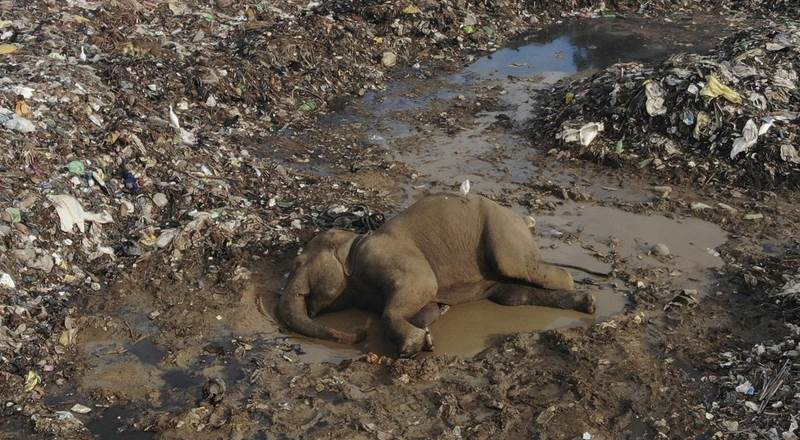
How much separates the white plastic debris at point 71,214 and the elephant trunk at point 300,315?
1917mm

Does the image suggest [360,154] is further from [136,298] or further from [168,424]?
[168,424]

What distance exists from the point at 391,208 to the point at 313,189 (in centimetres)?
84

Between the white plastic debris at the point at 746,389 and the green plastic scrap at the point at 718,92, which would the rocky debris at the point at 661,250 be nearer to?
the white plastic debris at the point at 746,389

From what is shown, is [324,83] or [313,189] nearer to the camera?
[313,189]

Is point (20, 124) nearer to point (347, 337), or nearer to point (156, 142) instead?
point (156, 142)

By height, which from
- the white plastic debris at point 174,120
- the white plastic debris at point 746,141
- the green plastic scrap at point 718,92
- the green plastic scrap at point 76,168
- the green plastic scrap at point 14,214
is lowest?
the white plastic debris at point 174,120

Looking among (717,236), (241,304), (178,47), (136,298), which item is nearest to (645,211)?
(717,236)

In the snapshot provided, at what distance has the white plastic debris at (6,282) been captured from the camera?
508 centimetres

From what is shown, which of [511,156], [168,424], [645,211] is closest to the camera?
[168,424]

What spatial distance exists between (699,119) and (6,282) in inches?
251

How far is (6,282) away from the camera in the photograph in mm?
5109

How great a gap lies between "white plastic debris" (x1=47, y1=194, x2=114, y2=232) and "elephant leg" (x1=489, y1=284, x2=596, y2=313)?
3175 mm

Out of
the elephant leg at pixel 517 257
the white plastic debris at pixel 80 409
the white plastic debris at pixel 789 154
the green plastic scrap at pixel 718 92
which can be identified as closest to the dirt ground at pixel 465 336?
the white plastic debris at pixel 80 409

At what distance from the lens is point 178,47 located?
30.1 ft
